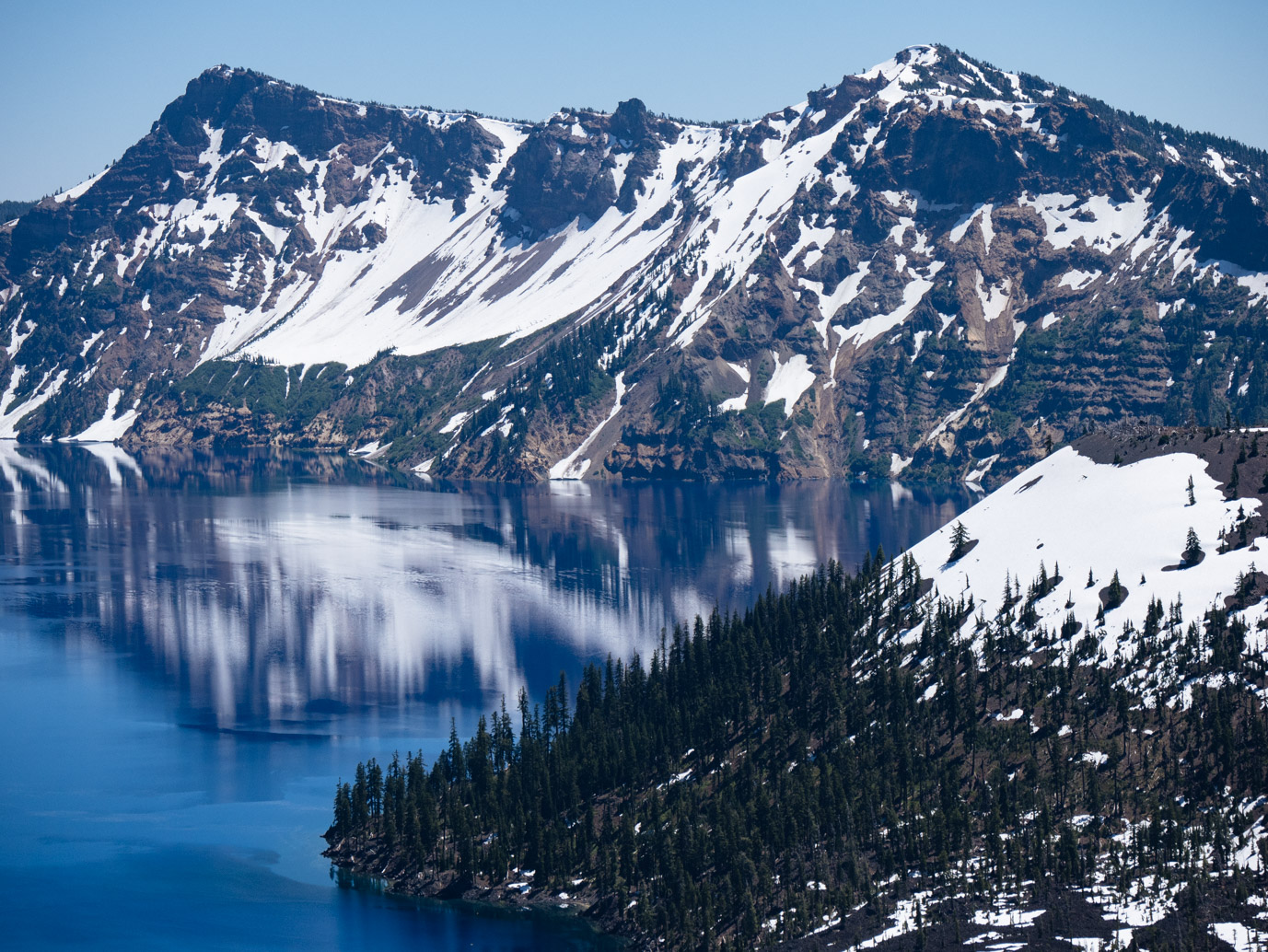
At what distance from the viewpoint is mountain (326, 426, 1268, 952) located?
111062 millimetres

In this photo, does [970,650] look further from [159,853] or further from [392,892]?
[159,853]

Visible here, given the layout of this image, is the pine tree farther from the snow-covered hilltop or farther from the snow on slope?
the snow on slope

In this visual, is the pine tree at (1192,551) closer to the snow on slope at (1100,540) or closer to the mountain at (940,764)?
the mountain at (940,764)

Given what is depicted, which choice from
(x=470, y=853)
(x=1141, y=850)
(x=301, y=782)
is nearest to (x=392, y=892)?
(x=470, y=853)

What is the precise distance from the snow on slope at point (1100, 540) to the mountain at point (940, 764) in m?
0.41

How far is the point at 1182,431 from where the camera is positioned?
17588cm

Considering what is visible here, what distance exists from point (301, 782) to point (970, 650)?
73.1 m

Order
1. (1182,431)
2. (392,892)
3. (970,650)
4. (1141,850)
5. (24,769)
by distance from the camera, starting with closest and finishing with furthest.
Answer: (1141,850), (392,892), (970,650), (24,769), (1182,431)

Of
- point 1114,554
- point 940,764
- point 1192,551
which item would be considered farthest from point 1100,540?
point 940,764

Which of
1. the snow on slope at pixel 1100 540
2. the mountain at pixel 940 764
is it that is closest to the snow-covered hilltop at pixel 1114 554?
the snow on slope at pixel 1100 540

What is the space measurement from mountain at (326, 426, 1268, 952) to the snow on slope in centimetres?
41

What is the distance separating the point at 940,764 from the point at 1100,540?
40.2 m

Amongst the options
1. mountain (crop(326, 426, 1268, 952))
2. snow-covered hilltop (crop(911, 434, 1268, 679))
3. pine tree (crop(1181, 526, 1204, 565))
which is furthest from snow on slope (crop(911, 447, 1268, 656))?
pine tree (crop(1181, 526, 1204, 565))

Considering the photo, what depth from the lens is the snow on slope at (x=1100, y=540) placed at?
5748 inches
